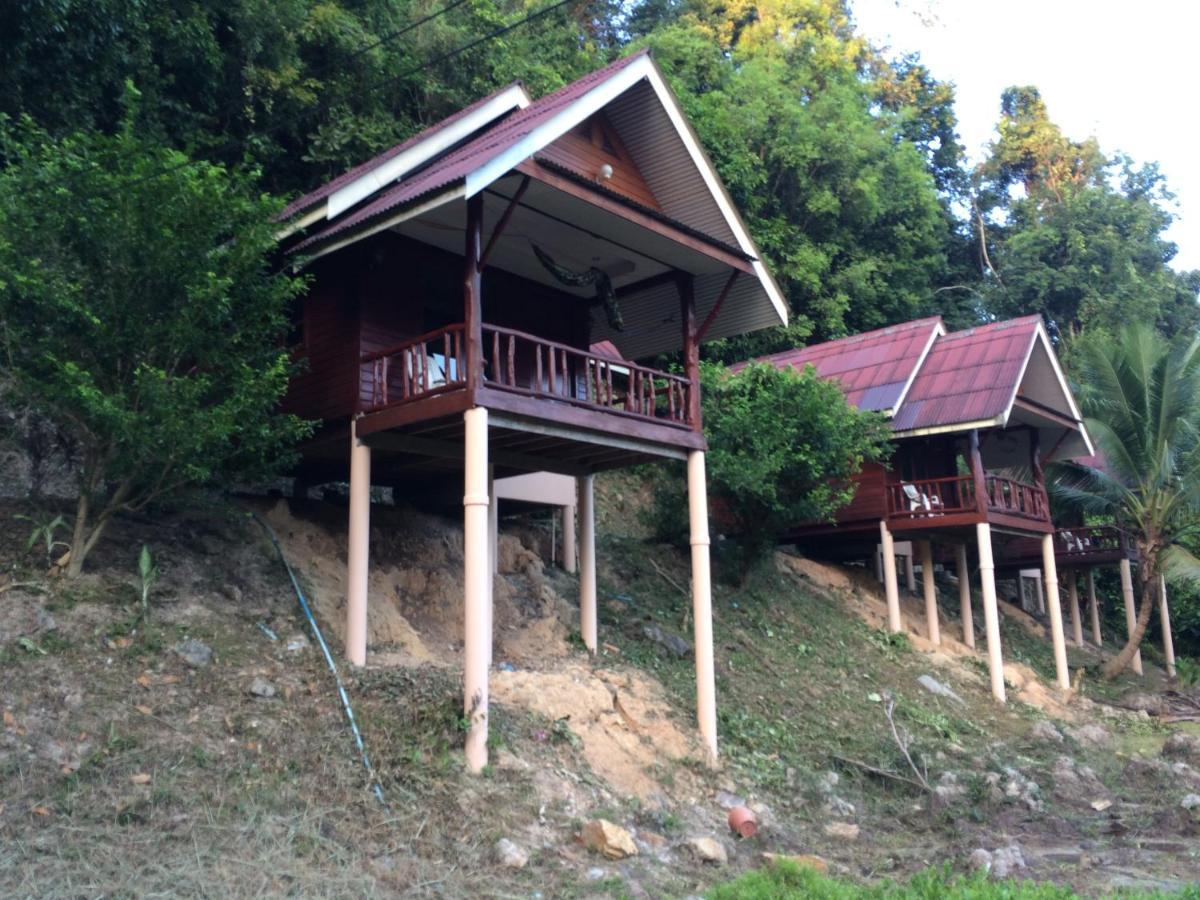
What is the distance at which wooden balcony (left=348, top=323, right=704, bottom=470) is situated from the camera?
11383 mm

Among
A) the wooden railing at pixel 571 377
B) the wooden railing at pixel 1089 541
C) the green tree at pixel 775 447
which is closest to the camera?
the wooden railing at pixel 571 377

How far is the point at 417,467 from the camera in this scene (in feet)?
46.5

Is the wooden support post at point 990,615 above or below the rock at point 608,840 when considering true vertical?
above

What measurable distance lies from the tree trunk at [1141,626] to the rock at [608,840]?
17.4 meters

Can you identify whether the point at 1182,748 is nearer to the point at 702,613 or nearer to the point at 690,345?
the point at 702,613

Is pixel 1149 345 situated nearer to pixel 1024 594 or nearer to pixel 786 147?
pixel 1024 594

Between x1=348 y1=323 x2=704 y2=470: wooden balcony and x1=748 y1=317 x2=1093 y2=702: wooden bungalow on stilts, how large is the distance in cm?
888

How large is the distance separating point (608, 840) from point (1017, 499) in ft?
50.8

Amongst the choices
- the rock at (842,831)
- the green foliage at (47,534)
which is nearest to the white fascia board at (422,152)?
the green foliage at (47,534)

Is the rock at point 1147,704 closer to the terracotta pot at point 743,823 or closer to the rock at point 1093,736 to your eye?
the rock at point 1093,736

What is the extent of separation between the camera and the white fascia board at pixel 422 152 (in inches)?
486

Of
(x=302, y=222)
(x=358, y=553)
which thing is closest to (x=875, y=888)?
(x=358, y=553)

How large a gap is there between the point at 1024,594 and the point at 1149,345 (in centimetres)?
1095

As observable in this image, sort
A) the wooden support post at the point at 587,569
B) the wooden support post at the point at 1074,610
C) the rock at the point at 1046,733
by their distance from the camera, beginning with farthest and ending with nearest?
the wooden support post at the point at 1074,610 → the rock at the point at 1046,733 → the wooden support post at the point at 587,569
